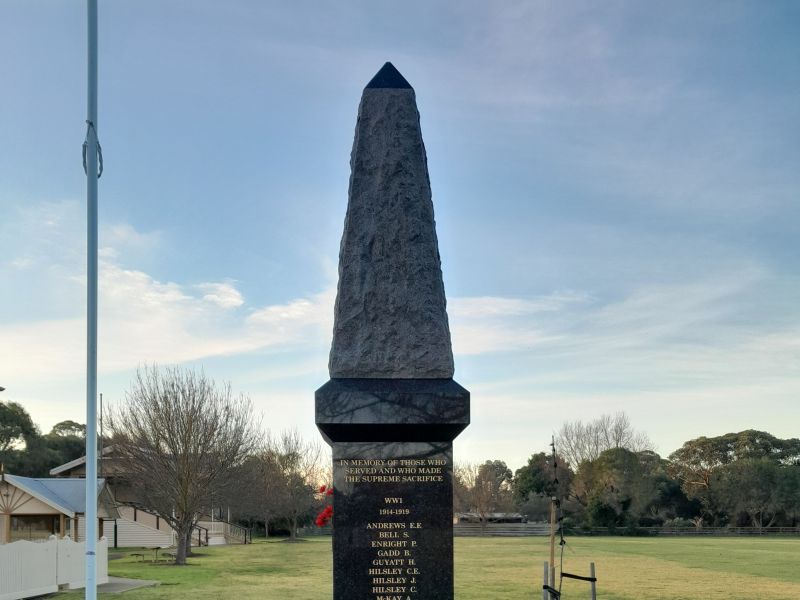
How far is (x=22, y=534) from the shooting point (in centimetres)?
3631

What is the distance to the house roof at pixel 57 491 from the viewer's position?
112 ft

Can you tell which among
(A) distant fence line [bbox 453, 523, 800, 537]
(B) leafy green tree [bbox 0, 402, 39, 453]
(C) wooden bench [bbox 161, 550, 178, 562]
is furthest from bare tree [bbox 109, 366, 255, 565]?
(A) distant fence line [bbox 453, 523, 800, 537]

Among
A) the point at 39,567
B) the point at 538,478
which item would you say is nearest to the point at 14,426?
the point at 39,567

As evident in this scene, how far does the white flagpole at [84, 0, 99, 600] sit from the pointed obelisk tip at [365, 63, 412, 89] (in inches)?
176

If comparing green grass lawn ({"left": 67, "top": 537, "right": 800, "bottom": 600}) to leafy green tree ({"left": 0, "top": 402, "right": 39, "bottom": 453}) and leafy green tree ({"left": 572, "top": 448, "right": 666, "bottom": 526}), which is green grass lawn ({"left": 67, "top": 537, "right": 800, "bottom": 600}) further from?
leafy green tree ({"left": 572, "top": 448, "right": 666, "bottom": 526})

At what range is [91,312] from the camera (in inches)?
454

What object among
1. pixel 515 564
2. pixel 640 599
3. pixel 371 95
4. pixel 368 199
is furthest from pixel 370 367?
pixel 515 564

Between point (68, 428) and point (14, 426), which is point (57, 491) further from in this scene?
point (68, 428)

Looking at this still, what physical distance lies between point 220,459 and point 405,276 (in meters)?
34.9

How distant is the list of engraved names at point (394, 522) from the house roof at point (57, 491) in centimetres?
2860

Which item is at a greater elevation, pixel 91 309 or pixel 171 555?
pixel 91 309

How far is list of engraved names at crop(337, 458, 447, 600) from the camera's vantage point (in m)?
8.83

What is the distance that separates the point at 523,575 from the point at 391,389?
23.1 meters

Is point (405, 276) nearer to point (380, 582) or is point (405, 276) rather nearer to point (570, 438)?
point (380, 582)
